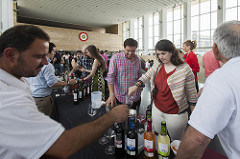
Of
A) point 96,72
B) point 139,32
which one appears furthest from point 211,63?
point 139,32

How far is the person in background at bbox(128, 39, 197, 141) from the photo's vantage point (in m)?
1.52

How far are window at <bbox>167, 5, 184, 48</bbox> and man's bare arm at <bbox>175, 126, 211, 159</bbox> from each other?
12.7m

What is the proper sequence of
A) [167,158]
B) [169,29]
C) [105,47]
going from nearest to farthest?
[167,158] → [169,29] → [105,47]

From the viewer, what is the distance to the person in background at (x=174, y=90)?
152 cm

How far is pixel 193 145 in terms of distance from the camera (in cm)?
72

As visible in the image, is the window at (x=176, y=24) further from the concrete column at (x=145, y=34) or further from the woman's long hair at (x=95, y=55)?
the woman's long hair at (x=95, y=55)

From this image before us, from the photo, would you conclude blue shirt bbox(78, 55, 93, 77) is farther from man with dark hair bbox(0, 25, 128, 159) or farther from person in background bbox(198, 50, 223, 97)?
person in background bbox(198, 50, 223, 97)

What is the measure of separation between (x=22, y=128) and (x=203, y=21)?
42.8 feet

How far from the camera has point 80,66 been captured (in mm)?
3354

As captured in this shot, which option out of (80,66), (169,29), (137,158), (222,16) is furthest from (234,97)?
(169,29)

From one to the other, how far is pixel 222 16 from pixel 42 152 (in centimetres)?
1197

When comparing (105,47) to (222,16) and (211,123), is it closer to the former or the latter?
(222,16)

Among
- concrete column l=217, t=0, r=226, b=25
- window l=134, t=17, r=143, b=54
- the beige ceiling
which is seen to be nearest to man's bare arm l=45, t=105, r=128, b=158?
the beige ceiling

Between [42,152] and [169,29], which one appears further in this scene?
[169,29]
